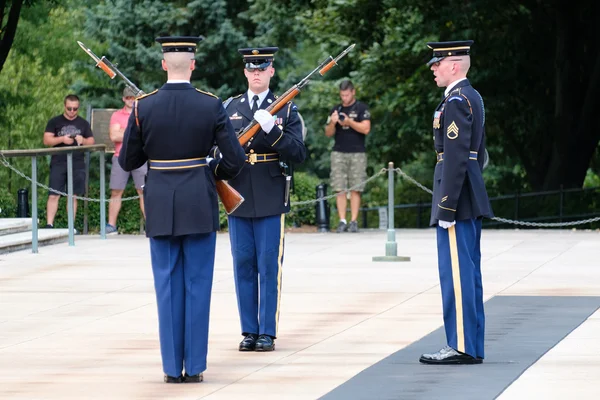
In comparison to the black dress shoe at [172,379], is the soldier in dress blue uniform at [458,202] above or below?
above

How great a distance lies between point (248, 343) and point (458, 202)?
190 cm

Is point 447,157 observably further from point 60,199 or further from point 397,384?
point 60,199

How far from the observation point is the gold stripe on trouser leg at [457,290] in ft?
32.6

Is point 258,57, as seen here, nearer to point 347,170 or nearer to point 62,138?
point 62,138

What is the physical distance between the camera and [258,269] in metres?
10.9

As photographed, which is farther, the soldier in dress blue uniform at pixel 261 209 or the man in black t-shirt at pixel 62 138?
the man in black t-shirt at pixel 62 138

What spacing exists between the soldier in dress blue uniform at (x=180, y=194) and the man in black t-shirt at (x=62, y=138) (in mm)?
11552

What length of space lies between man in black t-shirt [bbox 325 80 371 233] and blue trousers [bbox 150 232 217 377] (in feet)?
38.3

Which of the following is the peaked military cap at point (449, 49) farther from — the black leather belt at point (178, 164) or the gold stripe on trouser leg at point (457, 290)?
the black leather belt at point (178, 164)

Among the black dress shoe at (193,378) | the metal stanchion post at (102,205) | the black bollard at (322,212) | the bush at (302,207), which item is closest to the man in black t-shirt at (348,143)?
the black bollard at (322,212)

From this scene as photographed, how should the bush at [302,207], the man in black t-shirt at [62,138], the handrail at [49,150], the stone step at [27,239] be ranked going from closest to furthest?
the handrail at [49,150], the stone step at [27,239], the man in black t-shirt at [62,138], the bush at [302,207]

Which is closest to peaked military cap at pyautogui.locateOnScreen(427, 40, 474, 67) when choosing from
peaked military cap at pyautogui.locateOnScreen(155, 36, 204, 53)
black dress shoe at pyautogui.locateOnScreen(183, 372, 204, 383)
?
peaked military cap at pyautogui.locateOnScreen(155, 36, 204, 53)

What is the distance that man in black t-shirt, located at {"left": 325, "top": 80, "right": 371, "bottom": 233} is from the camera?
21.1 m

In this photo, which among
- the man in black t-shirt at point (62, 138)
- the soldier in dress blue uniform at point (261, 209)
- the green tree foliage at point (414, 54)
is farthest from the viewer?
the green tree foliage at point (414, 54)
